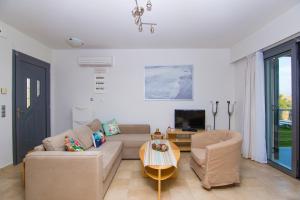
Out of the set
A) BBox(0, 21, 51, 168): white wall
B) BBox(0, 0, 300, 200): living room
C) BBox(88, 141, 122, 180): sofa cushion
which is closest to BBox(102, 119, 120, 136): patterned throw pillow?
BBox(0, 0, 300, 200): living room

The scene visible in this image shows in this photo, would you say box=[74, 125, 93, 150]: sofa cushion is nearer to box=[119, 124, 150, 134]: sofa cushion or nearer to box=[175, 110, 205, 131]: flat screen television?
box=[119, 124, 150, 134]: sofa cushion

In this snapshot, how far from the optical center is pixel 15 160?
359 cm

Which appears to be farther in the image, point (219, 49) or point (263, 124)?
point (219, 49)

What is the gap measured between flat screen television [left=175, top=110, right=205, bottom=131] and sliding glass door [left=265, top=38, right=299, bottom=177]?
1435mm

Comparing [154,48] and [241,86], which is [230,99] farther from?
[154,48]

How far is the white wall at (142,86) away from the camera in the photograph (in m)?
4.94

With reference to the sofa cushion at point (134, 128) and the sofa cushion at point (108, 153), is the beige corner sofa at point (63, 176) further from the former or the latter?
the sofa cushion at point (134, 128)

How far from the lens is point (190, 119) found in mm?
4715

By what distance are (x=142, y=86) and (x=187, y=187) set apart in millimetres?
2878

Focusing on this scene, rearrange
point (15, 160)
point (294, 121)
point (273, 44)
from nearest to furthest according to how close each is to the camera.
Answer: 1. point (294, 121)
2. point (273, 44)
3. point (15, 160)

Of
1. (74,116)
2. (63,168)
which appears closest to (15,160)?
(74,116)

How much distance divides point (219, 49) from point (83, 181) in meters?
4.44

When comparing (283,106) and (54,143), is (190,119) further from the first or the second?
(54,143)

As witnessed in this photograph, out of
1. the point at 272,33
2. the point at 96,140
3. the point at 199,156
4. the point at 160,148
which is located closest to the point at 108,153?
the point at 96,140
